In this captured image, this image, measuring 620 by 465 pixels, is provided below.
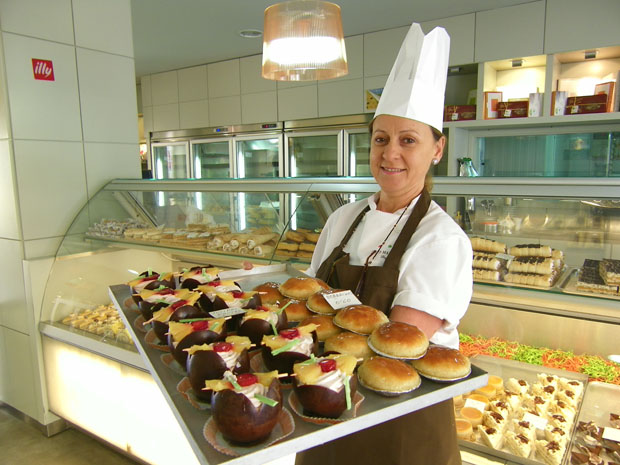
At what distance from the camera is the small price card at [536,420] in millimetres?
2051

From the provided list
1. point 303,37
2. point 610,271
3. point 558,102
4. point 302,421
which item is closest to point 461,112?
point 558,102

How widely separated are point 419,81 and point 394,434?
1.12 metres

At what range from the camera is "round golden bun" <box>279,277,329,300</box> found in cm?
143

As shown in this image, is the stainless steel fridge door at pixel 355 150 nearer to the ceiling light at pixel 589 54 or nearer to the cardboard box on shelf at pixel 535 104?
the cardboard box on shelf at pixel 535 104

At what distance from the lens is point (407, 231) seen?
1.46 meters

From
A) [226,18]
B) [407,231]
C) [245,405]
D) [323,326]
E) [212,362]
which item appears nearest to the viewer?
[245,405]

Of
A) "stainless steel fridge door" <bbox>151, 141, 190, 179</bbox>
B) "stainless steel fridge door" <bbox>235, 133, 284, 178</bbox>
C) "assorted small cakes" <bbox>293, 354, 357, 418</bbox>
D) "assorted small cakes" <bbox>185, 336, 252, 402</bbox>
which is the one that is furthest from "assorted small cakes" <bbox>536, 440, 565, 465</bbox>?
"stainless steel fridge door" <bbox>151, 141, 190, 179</bbox>

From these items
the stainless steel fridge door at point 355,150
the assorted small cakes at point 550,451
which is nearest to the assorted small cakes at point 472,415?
the assorted small cakes at point 550,451

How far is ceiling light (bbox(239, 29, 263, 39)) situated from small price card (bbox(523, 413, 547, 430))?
4.82 m

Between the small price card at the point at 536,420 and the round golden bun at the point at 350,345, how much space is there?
1.36 meters

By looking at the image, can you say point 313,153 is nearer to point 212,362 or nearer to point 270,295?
point 270,295

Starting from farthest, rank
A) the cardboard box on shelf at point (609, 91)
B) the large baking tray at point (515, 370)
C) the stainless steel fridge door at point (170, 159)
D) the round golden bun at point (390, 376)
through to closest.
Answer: the stainless steel fridge door at point (170, 159) → the cardboard box on shelf at point (609, 91) → the large baking tray at point (515, 370) → the round golden bun at point (390, 376)

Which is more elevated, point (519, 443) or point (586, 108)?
point (586, 108)

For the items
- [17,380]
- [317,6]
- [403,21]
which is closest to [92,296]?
[17,380]
